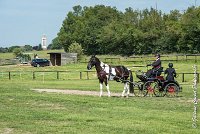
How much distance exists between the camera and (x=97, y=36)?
113m

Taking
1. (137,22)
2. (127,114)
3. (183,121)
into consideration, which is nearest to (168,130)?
(183,121)

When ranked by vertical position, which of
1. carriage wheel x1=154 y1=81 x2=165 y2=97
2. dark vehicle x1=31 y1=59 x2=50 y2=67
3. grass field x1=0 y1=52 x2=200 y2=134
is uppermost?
dark vehicle x1=31 y1=59 x2=50 y2=67

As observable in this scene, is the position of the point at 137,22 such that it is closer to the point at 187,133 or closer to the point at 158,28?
the point at 158,28

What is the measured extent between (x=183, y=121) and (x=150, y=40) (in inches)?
3255

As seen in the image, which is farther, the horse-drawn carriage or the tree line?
the tree line

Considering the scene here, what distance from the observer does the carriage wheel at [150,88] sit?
22938 millimetres

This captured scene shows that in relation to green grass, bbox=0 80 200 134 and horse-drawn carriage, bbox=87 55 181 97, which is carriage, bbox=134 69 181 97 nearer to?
horse-drawn carriage, bbox=87 55 181 97

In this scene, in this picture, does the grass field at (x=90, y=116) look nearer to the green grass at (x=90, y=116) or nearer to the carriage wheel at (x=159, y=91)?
the green grass at (x=90, y=116)

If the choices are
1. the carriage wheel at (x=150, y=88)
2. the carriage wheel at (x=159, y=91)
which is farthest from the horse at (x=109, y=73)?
the carriage wheel at (x=159, y=91)

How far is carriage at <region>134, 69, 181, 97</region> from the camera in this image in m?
22.7

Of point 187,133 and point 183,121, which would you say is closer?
point 187,133

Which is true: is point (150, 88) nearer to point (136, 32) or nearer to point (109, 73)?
point (109, 73)

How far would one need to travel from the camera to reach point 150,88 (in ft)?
75.7

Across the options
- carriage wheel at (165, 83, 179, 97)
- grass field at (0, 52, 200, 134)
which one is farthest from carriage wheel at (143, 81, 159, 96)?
grass field at (0, 52, 200, 134)
